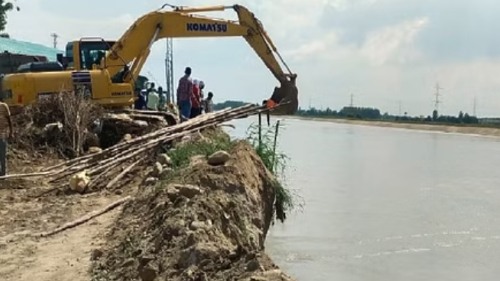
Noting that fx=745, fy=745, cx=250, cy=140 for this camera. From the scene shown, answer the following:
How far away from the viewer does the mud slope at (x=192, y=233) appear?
582cm

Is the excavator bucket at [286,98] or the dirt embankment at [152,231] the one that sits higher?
the excavator bucket at [286,98]

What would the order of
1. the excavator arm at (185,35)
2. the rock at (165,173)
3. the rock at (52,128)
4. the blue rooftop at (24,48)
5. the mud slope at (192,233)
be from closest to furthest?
the mud slope at (192,233)
the rock at (165,173)
the rock at (52,128)
the excavator arm at (185,35)
the blue rooftop at (24,48)

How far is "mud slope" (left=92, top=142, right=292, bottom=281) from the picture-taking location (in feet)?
19.1

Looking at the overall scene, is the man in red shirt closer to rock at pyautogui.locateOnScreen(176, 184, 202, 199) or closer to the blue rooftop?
rock at pyautogui.locateOnScreen(176, 184, 202, 199)

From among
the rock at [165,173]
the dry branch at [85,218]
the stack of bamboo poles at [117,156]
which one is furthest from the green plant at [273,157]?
the dry branch at [85,218]

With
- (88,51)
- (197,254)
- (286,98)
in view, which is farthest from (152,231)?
(88,51)

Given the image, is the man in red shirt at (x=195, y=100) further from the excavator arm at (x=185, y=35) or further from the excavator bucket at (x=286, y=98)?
the excavator bucket at (x=286, y=98)

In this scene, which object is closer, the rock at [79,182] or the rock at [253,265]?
the rock at [253,265]

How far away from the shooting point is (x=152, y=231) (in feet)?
23.6

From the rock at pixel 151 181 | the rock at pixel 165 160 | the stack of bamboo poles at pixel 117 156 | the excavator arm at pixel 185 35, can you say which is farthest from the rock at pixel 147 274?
the excavator arm at pixel 185 35

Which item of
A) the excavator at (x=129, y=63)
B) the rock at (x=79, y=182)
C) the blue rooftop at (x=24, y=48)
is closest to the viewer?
the rock at (x=79, y=182)

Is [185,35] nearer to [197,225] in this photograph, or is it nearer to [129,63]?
[129,63]

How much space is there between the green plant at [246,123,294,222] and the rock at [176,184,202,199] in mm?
5084

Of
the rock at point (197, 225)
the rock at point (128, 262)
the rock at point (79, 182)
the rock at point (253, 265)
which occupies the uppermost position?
the rock at point (197, 225)
